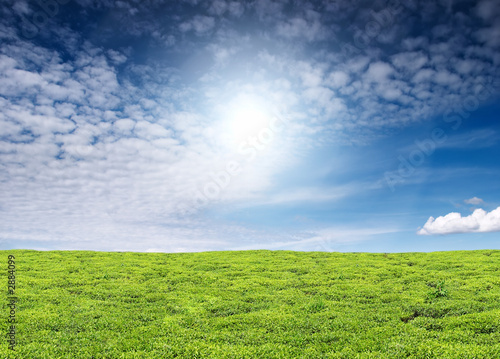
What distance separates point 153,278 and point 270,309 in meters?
13.5

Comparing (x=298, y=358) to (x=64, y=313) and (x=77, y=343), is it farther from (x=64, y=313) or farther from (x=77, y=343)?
(x=64, y=313)

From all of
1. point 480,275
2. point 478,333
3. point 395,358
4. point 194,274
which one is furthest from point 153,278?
point 480,275

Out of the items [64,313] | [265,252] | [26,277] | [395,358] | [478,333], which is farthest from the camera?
[265,252]

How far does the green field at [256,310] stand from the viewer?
14625 mm

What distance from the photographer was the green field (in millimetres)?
14625

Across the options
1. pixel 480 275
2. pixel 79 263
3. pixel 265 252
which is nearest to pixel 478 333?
pixel 480 275

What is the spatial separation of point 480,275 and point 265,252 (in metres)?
23.6

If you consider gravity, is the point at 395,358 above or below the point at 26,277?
below

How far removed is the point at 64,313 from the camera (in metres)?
19.1

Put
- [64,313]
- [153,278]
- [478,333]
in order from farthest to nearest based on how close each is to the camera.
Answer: [153,278], [64,313], [478,333]

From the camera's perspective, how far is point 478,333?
1548 centimetres

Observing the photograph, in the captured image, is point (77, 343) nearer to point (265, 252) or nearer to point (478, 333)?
point (478, 333)

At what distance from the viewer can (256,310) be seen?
20.2 m

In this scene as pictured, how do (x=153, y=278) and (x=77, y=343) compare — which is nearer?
(x=77, y=343)
